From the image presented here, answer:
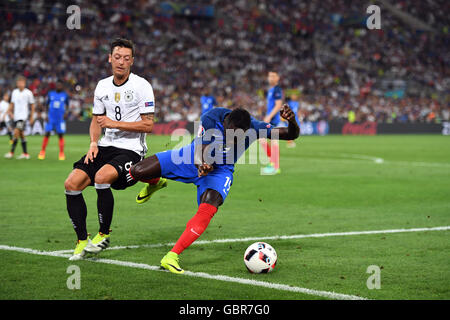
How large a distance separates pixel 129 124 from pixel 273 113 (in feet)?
28.0

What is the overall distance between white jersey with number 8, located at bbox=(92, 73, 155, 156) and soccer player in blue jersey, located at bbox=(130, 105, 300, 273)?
16.8 inches

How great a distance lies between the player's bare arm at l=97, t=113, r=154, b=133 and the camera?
21.7 feet

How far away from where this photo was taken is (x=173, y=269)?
19.1 ft

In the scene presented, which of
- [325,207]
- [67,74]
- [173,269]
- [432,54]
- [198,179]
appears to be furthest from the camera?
[432,54]

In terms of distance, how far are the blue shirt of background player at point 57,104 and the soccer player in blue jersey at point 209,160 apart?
13.2 m

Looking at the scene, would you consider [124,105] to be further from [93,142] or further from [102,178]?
[102,178]

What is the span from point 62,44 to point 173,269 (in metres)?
34.2

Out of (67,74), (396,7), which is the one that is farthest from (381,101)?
(67,74)

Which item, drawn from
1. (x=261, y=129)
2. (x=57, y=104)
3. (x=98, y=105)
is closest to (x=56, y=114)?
(x=57, y=104)

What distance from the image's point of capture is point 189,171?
6.77m

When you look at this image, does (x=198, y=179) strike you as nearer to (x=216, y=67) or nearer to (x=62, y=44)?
(x=62, y=44)

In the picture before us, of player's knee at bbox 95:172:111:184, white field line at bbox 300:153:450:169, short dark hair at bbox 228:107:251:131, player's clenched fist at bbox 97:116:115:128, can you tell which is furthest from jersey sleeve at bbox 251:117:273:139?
white field line at bbox 300:153:450:169

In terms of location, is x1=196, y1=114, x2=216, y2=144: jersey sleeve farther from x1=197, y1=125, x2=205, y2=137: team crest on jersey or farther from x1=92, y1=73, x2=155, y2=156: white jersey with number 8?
x1=92, y1=73, x2=155, y2=156: white jersey with number 8

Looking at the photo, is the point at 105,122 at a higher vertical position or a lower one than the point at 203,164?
higher
